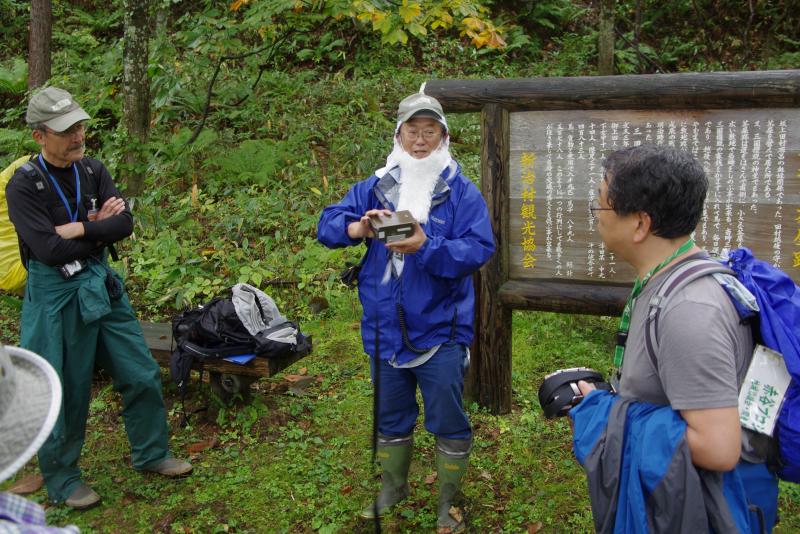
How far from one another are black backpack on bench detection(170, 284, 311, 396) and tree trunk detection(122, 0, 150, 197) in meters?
3.98

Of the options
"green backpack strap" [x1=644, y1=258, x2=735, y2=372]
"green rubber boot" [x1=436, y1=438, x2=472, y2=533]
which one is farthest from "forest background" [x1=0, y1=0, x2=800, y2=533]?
"green backpack strap" [x1=644, y1=258, x2=735, y2=372]

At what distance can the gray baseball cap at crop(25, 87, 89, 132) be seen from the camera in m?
3.75

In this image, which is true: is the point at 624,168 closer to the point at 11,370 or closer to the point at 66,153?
the point at 11,370

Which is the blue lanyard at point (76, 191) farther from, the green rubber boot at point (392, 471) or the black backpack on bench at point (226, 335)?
the green rubber boot at point (392, 471)

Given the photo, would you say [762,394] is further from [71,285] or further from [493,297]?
[71,285]

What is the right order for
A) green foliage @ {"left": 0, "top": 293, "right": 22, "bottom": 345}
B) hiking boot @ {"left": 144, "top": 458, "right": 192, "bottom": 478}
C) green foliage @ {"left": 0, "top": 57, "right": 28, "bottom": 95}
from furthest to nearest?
green foliage @ {"left": 0, "top": 57, "right": 28, "bottom": 95} → green foliage @ {"left": 0, "top": 293, "right": 22, "bottom": 345} → hiking boot @ {"left": 144, "top": 458, "right": 192, "bottom": 478}

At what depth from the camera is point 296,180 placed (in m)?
8.95

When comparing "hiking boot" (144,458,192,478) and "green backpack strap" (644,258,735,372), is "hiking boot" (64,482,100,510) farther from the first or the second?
"green backpack strap" (644,258,735,372)

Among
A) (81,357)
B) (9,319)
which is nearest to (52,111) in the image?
(81,357)

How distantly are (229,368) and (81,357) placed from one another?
1.02 m

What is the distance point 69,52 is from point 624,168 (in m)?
12.8

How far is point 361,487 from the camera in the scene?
434 centimetres

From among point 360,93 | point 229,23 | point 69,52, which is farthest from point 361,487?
point 69,52

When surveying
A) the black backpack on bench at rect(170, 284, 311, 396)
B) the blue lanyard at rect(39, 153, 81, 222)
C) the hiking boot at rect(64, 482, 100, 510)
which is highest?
the blue lanyard at rect(39, 153, 81, 222)
